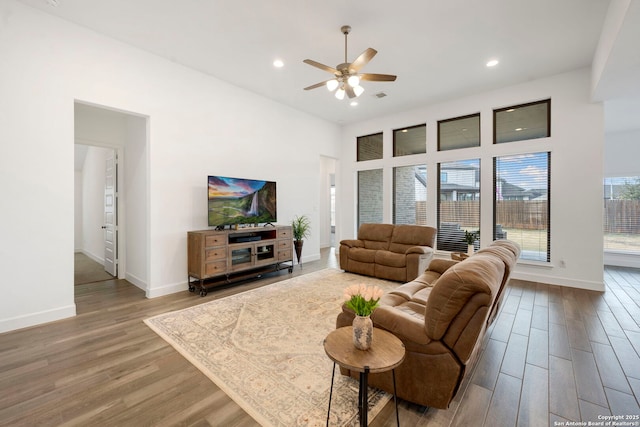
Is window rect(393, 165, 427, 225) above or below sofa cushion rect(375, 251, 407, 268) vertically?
above

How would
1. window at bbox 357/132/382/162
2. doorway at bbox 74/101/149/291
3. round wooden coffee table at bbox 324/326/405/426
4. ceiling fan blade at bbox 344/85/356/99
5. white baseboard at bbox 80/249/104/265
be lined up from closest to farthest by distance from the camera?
round wooden coffee table at bbox 324/326/405/426, ceiling fan blade at bbox 344/85/356/99, doorway at bbox 74/101/149/291, white baseboard at bbox 80/249/104/265, window at bbox 357/132/382/162

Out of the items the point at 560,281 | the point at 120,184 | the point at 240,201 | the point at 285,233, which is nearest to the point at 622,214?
the point at 560,281

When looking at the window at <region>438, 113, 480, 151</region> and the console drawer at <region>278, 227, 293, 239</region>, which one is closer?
the console drawer at <region>278, 227, 293, 239</region>

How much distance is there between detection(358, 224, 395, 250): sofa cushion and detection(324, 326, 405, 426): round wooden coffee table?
3.72m

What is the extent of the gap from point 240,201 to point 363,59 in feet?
9.89

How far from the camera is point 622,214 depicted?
20.1 ft

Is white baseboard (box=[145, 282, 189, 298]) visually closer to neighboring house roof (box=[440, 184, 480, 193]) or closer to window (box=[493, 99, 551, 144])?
neighboring house roof (box=[440, 184, 480, 193])

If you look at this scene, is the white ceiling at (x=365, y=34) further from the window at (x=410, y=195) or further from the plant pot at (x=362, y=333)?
the plant pot at (x=362, y=333)

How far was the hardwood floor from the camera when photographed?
5.72 feet

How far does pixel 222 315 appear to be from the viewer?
330cm

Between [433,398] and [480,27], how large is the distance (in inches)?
160

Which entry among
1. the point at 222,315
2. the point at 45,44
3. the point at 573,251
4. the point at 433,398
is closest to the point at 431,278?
the point at 433,398

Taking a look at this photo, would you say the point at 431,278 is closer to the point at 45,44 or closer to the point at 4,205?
the point at 4,205

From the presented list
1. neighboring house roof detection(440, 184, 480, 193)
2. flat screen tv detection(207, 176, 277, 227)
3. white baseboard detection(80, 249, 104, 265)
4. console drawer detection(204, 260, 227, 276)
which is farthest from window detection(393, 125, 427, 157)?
white baseboard detection(80, 249, 104, 265)
